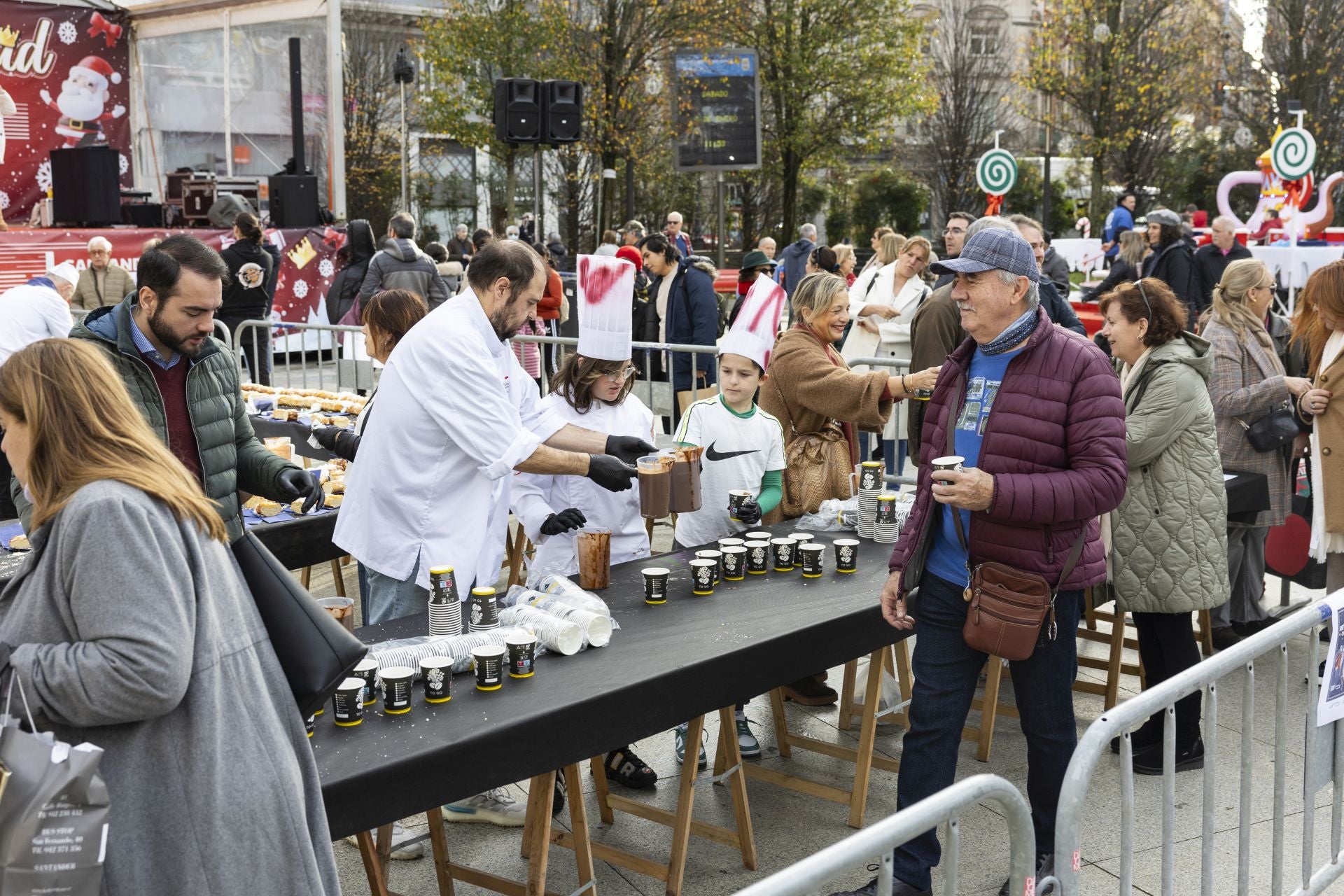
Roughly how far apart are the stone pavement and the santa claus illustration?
1681 cm

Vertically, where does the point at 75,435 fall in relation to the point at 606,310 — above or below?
below

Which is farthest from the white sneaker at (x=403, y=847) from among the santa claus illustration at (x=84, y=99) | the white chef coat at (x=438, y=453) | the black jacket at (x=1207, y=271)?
the santa claus illustration at (x=84, y=99)

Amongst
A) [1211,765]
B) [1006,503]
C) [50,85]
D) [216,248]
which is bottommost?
[1211,765]

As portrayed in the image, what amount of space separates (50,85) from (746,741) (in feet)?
56.2

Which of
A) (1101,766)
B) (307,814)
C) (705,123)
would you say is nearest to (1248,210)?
(705,123)

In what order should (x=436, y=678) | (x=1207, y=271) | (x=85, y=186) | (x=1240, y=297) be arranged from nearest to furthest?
(x=436, y=678) → (x=1240, y=297) → (x=1207, y=271) → (x=85, y=186)

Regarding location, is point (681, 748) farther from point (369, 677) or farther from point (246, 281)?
point (246, 281)

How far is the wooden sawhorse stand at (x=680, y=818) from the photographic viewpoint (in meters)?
3.73

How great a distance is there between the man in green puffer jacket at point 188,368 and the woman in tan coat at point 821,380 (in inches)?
75.2

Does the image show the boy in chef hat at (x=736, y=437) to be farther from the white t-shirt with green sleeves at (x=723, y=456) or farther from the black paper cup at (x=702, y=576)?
the black paper cup at (x=702, y=576)

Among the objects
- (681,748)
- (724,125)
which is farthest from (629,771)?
(724,125)

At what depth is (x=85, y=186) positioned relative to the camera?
1593cm

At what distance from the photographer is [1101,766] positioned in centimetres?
486

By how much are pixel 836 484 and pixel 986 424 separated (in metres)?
1.73
